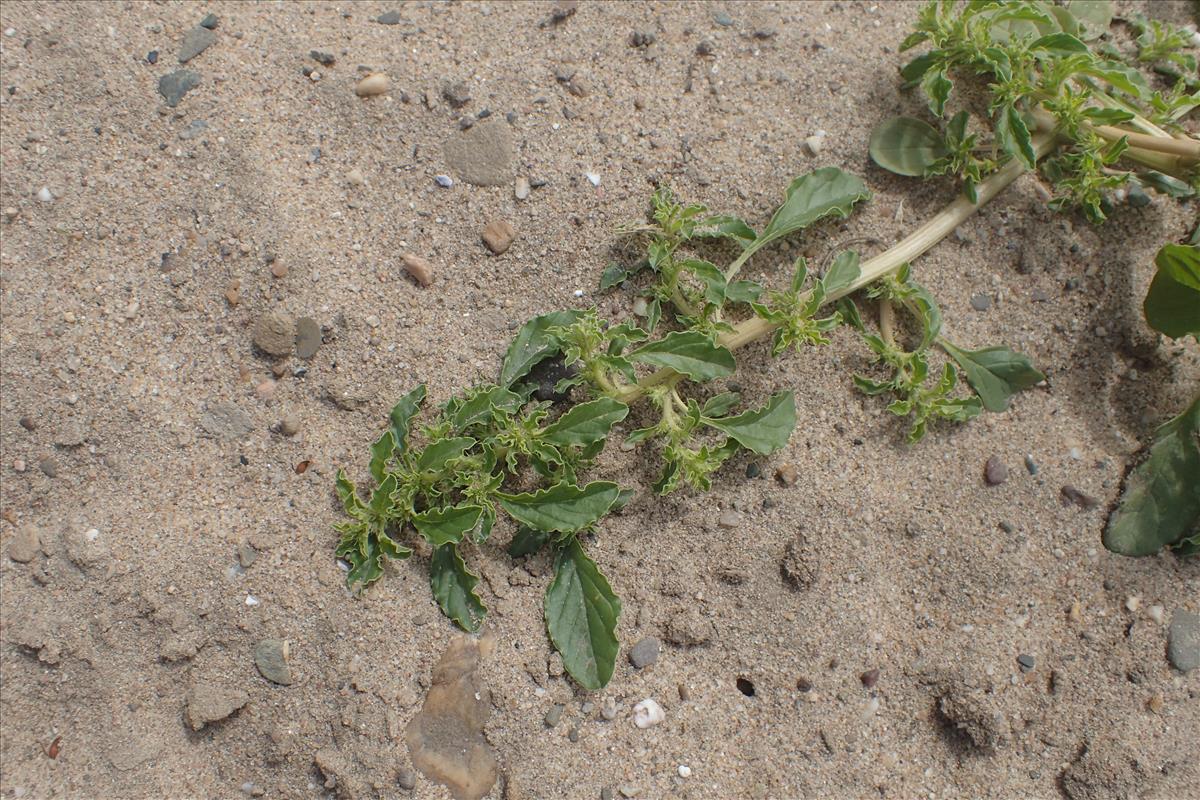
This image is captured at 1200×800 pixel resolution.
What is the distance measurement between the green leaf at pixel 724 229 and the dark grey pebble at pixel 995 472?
98 centimetres

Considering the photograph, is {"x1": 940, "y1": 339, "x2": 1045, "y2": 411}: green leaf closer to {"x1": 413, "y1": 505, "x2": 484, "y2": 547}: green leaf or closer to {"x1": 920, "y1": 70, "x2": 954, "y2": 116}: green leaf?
{"x1": 920, "y1": 70, "x2": 954, "y2": 116}: green leaf

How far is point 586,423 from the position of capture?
252cm

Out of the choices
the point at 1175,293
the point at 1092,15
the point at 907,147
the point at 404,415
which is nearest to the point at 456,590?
the point at 404,415

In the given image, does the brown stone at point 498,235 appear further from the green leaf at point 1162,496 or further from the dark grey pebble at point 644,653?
the green leaf at point 1162,496

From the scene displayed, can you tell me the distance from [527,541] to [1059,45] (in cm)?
208

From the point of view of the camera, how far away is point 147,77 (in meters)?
2.90

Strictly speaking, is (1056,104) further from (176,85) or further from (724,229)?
(176,85)

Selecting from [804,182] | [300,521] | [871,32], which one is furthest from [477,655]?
[871,32]

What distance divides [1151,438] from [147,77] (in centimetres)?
327

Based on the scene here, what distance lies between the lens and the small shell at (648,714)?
8.35 ft

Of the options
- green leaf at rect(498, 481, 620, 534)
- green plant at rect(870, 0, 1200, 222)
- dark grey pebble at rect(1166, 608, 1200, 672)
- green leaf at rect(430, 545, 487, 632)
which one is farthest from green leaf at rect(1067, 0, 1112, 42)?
green leaf at rect(430, 545, 487, 632)

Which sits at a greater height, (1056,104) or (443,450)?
(1056,104)

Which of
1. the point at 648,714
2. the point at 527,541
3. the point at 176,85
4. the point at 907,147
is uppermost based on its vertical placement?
the point at 176,85

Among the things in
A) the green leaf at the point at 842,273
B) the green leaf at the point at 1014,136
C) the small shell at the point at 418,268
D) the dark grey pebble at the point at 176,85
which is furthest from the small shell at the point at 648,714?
the dark grey pebble at the point at 176,85
